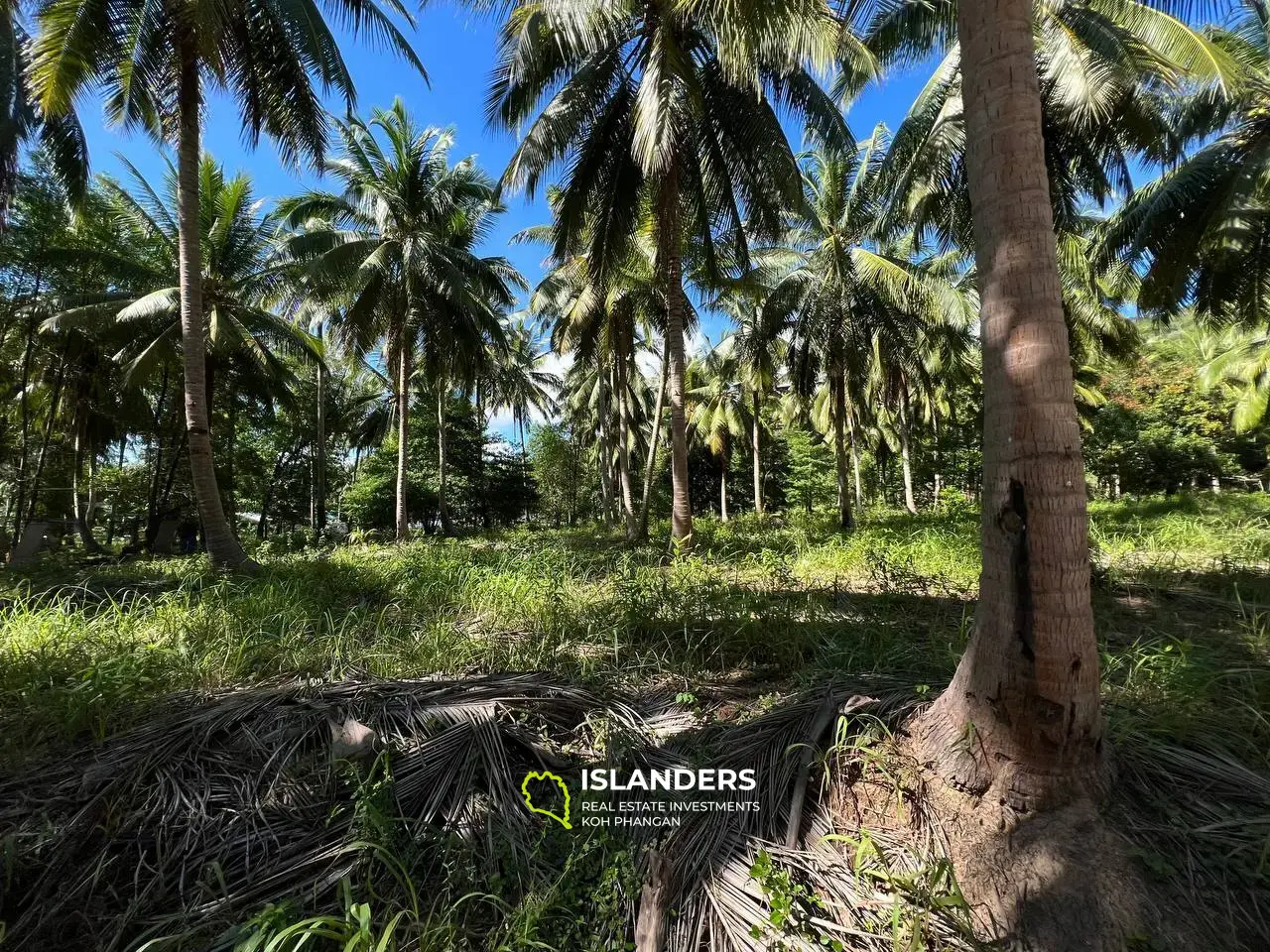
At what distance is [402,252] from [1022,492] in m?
14.0

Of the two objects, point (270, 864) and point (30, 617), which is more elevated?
point (30, 617)

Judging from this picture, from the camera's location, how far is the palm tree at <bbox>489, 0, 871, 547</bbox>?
681 cm

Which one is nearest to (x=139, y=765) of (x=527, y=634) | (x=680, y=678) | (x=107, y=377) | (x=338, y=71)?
(x=527, y=634)

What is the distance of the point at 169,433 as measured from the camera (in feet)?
53.9

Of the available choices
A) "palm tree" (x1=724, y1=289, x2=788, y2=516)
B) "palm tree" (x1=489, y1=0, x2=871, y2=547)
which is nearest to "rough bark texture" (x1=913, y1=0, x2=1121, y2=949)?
"palm tree" (x1=489, y1=0, x2=871, y2=547)

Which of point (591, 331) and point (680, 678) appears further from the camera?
point (591, 331)

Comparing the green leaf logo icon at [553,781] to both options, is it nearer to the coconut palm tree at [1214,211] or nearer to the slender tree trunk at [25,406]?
the coconut palm tree at [1214,211]

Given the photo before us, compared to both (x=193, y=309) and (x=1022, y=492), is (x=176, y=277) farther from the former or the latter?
(x=1022, y=492)

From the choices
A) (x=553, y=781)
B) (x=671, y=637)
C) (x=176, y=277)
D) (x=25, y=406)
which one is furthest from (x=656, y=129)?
(x=25, y=406)

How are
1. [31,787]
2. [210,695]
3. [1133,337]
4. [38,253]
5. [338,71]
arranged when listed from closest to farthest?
[31,787] < [210,695] < [338,71] < [38,253] < [1133,337]

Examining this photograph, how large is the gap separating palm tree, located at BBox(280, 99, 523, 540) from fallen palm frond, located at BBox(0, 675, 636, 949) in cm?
1124

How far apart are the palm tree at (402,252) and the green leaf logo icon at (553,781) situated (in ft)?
39.0

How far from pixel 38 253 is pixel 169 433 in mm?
6592

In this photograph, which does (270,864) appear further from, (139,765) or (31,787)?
(31,787)
